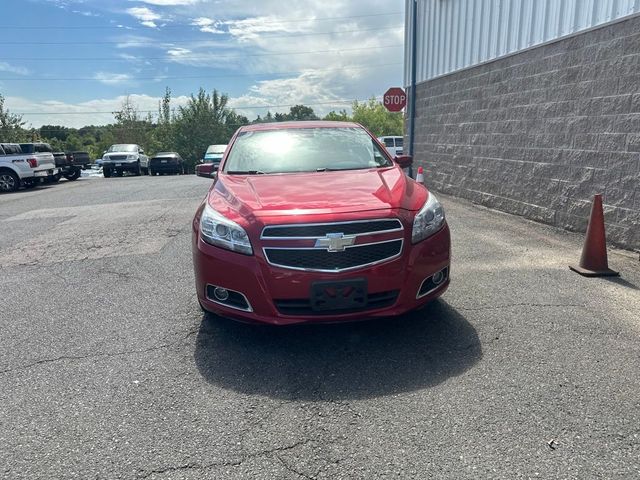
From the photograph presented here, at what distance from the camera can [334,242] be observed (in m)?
3.16

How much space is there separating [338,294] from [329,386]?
591 millimetres

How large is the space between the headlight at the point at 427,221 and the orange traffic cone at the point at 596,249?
2323mm

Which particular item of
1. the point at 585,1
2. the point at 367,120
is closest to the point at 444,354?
the point at 585,1

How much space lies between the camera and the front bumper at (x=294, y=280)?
3.15 m

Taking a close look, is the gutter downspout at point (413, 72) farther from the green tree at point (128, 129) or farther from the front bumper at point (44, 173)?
the green tree at point (128, 129)

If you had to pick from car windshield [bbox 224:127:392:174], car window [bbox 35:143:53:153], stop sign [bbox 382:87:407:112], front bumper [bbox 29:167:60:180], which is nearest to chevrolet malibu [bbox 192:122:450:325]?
car windshield [bbox 224:127:392:174]

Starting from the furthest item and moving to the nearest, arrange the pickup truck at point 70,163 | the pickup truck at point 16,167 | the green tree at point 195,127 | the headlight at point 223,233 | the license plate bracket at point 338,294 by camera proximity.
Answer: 1. the green tree at point 195,127
2. the pickup truck at point 70,163
3. the pickup truck at point 16,167
4. the headlight at point 223,233
5. the license plate bracket at point 338,294

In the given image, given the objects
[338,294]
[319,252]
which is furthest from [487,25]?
[338,294]

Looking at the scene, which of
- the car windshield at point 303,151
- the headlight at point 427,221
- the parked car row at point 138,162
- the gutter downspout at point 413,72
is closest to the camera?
the headlight at point 427,221

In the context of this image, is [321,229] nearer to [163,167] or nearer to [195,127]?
[163,167]

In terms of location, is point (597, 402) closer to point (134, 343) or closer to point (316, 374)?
point (316, 374)

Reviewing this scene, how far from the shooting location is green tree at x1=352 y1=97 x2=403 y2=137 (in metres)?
67.2

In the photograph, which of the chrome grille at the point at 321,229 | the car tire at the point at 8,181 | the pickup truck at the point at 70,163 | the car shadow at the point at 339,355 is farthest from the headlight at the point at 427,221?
the pickup truck at the point at 70,163

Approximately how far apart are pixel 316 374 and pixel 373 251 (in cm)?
90
